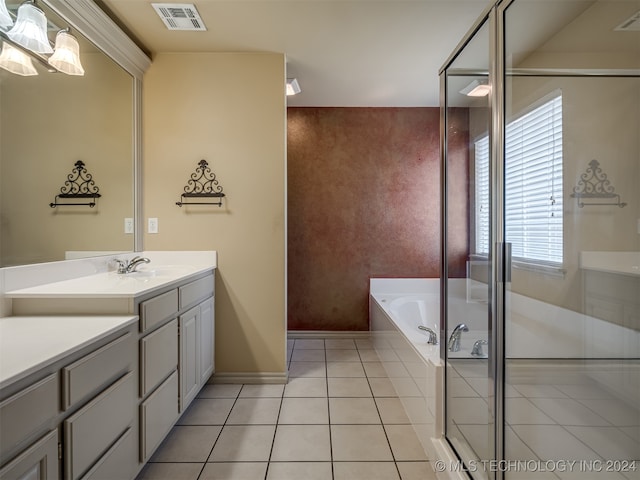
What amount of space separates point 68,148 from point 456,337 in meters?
2.35

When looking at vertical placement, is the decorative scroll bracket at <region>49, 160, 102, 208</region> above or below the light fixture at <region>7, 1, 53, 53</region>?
below

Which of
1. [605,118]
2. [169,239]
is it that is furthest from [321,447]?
[605,118]

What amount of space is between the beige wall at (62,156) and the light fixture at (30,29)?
14cm

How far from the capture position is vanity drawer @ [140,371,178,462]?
1.42m

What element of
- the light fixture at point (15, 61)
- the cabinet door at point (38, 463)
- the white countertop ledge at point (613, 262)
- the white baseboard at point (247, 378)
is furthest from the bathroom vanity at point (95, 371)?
the white countertop ledge at point (613, 262)

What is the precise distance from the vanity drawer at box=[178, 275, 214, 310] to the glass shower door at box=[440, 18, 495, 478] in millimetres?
1499

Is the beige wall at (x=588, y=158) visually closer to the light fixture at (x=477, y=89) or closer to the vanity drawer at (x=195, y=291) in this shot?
the light fixture at (x=477, y=89)

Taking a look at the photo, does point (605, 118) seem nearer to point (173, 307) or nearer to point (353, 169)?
point (173, 307)

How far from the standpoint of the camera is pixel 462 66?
153cm

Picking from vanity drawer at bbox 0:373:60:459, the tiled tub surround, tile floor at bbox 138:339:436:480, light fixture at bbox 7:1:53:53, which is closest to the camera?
vanity drawer at bbox 0:373:60:459

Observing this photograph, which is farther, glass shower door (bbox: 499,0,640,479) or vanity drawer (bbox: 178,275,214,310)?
vanity drawer (bbox: 178,275,214,310)

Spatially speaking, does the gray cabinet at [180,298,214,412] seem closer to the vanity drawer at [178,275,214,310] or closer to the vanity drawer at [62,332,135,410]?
the vanity drawer at [178,275,214,310]

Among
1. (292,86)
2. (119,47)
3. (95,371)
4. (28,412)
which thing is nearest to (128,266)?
(95,371)

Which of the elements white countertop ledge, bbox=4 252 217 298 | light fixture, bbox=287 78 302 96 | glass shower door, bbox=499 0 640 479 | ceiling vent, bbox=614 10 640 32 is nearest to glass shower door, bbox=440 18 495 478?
glass shower door, bbox=499 0 640 479
